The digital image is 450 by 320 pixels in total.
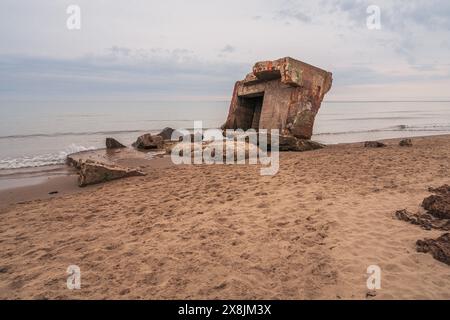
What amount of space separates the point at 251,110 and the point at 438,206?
10261 millimetres

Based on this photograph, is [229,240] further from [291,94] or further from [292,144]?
[291,94]

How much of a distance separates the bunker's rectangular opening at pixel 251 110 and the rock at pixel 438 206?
951cm

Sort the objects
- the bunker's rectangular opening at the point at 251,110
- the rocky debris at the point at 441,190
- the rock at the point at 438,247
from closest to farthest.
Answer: the rock at the point at 438,247 < the rocky debris at the point at 441,190 < the bunker's rectangular opening at the point at 251,110

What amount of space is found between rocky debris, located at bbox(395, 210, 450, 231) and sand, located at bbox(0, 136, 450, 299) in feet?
0.39

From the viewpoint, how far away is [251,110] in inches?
544

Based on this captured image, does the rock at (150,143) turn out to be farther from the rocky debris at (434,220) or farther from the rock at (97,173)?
the rocky debris at (434,220)

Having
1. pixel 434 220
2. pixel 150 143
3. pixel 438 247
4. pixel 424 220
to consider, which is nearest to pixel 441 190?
pixel 434 220

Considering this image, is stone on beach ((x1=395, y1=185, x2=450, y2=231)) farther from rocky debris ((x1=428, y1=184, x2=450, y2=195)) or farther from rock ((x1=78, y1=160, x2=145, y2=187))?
rock ((x1=78, y1=160, x2=145, y2=187))

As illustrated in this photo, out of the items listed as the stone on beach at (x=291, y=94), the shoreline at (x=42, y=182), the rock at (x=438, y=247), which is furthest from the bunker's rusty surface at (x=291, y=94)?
the rock at (x=438, y=247)

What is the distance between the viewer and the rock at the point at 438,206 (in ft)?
13.0

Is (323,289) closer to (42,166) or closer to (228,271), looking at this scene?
(228,271)

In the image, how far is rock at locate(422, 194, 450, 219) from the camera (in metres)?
3.95

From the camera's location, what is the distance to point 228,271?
3.03m
